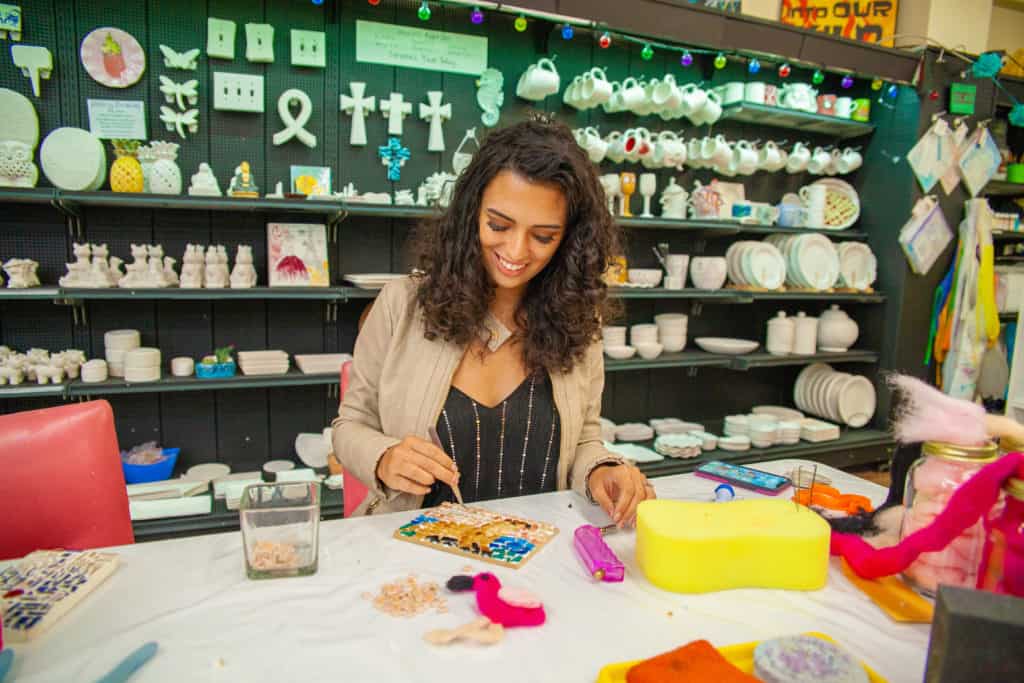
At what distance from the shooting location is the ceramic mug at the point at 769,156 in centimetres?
348

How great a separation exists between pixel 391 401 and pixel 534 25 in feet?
7.76

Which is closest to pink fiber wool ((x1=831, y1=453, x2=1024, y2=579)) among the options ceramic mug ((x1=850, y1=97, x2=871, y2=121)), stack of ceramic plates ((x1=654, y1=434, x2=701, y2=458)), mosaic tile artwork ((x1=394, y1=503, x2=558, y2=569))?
mosaic tile artwork ((x1=394, y1=503, x2=558, y2=569))

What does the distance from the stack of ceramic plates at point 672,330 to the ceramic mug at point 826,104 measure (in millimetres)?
1414

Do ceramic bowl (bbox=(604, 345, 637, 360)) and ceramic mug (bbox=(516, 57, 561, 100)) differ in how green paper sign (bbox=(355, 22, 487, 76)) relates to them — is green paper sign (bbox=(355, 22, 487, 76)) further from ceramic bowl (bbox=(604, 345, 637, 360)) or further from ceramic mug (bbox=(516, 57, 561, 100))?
ceramic bowl (bbox=(604, 345, 637, 360))

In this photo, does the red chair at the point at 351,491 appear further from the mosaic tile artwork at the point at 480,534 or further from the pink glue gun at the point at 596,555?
the pink glue gun at the point at 596,555

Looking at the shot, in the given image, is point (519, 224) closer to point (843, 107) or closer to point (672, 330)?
point (672, 330)

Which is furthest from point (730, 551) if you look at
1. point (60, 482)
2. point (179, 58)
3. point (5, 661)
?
point (179, 58)

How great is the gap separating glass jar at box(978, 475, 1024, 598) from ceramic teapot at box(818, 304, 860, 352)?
3.20m

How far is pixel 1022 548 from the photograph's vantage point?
Result: 0.81 meters

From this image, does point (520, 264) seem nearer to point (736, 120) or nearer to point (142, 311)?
point (142, 311)

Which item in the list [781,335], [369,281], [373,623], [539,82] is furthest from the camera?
[781,335]

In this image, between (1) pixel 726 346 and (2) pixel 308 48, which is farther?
(1) pixel 726 346

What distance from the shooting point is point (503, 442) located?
5.12 ft

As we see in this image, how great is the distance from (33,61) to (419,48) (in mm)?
1508
